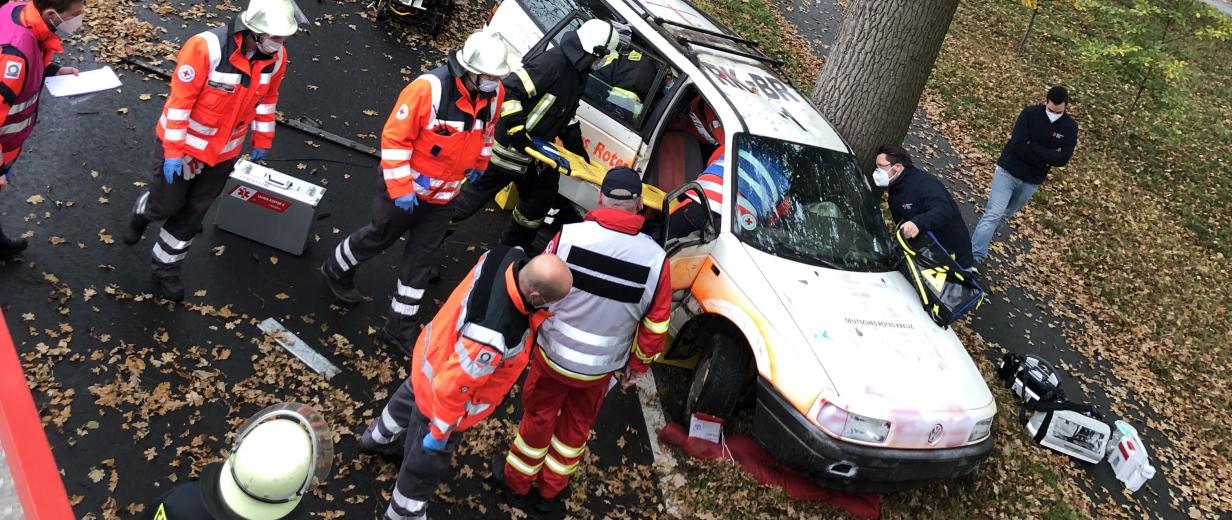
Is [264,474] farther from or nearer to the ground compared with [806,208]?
farther from the ground

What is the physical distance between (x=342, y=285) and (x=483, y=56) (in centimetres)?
195

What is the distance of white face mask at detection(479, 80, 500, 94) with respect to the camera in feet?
15.8

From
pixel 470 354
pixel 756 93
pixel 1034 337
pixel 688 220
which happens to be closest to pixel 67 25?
pixel 470 354

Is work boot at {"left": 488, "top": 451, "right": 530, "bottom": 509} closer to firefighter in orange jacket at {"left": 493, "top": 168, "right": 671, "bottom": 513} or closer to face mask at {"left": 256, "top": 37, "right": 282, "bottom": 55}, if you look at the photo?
firefighter in orange jacket at {"left": 493, "top": 168, "right": 671, "bottom": 513}

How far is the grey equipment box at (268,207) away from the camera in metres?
5.66

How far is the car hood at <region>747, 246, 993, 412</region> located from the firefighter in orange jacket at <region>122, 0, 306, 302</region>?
3.09m

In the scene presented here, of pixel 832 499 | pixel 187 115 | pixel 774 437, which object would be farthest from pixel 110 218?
pixel 832 499

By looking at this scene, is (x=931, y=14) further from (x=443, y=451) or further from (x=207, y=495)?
(x=207, y=495)

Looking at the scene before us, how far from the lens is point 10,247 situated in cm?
512

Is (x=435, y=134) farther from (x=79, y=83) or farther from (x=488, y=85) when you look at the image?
(x=79, y=83)

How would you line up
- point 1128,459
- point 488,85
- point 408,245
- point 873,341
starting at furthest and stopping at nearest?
point 1128,459 < point 408,245 < point 873,341 < point 488,85

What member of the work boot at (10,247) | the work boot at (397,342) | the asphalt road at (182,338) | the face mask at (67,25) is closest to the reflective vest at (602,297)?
the asphalt road at (182,338)

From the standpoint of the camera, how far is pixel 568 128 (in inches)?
249

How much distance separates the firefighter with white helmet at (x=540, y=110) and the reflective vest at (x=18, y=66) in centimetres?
257
